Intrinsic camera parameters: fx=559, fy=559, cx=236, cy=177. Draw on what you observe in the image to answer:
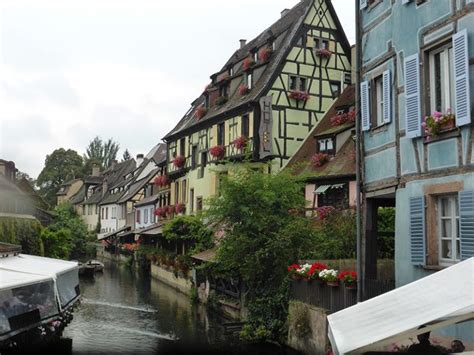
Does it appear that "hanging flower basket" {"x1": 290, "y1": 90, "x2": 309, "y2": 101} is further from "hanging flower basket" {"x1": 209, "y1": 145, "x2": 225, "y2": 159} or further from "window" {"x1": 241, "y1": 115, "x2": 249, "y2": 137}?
"hanging flower basket" {"x1": 209, "y1": 145, "x2": 225, "y2": 159}

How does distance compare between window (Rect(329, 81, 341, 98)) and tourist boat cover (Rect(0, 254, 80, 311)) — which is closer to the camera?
tourist boat cover (Rect(0, 254, 80, 311))

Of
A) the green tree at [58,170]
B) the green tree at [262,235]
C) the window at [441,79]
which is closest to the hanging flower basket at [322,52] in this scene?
the green tree at [262,235]

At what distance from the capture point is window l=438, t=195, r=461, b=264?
27.4 feet

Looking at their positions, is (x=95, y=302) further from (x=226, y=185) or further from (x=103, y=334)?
(x=226, y=185)

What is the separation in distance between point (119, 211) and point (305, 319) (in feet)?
153

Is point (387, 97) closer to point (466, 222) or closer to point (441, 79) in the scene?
point (441, 79)

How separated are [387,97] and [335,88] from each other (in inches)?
617

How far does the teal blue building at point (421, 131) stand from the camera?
8047mm

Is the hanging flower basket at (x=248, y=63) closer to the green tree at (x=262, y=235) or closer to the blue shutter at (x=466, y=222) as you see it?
the green tree at (x=262, y=235)

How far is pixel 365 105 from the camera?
11.0 metres

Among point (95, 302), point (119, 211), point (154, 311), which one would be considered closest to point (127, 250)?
point (119, 211)

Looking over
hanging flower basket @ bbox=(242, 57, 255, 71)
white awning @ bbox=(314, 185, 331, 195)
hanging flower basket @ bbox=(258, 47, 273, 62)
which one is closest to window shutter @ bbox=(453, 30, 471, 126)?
white awning @ bbox=(314, 185, 331, 195)

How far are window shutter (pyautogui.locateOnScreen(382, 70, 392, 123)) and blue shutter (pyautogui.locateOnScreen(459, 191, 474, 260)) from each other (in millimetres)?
2556

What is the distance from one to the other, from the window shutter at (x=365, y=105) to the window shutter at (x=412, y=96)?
156 centimetres
